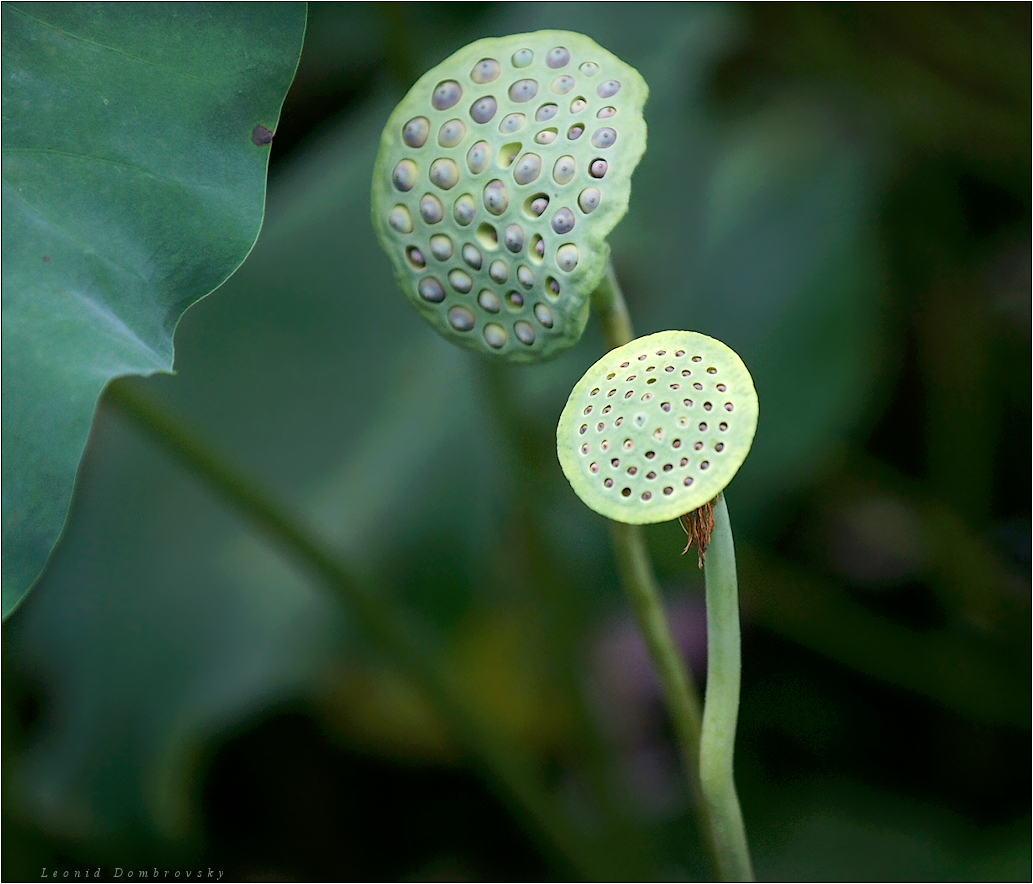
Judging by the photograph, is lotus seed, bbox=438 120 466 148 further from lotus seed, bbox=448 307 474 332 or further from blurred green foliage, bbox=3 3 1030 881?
blurred green foliage, bbox=3 3 1030 881

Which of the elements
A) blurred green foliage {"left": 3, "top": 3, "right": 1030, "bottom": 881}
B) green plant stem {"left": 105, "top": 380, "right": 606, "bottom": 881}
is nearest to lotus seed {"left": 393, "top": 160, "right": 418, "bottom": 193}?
green plant stem {"left": 105, "top": 380, "right": 606, "bottom": 881}

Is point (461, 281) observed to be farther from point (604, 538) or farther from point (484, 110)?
point (604, 538)

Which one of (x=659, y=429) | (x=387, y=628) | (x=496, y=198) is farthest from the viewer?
(x=387, y=628)

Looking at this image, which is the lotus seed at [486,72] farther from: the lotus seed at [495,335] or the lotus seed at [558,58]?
the lotus seed at [495,335]

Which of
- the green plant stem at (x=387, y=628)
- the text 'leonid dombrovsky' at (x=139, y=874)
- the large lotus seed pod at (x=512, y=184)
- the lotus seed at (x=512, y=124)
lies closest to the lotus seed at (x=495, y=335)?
the large lotus seed pod at (x=512, y=184)

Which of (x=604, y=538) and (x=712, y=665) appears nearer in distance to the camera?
(x=712, y=665)

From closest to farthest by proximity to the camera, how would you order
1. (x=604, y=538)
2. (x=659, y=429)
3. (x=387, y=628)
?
(x=659, y=429) → (x=387, y=628) → (x=604, y=538)

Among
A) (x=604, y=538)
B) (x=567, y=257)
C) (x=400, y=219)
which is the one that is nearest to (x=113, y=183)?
(x=400, y=219)

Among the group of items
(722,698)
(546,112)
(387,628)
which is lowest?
(387,628)
